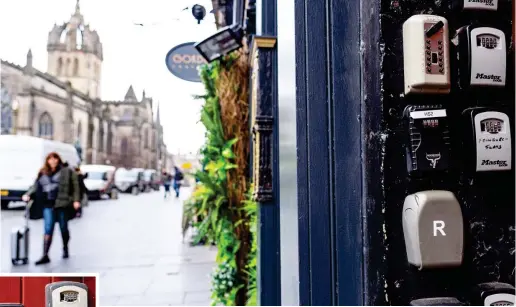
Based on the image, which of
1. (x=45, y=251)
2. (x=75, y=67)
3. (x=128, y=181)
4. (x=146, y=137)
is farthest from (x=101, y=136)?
(x=45, y=251)

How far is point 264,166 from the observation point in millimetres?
2822

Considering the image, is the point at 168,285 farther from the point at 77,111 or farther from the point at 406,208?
the point at 77,111

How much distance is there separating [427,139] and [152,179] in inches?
1338

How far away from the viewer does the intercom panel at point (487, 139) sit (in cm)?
106

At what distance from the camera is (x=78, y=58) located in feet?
82.4

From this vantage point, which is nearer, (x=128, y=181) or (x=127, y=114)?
(x=128, y=181)

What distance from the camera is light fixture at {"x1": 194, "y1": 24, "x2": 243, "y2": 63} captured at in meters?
3.96

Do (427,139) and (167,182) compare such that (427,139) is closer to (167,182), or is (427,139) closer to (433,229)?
(433,229)

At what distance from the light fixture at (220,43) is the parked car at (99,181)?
19211 mm

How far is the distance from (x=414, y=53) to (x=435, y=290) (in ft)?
1.94

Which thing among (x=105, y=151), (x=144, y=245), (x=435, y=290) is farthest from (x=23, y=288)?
(x=105, y=151)

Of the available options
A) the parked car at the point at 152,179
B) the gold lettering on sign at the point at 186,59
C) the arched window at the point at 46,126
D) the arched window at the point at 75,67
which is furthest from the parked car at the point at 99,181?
the gold lettering on sign at the point at 186,59

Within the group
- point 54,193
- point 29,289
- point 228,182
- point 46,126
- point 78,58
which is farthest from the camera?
point 46,126

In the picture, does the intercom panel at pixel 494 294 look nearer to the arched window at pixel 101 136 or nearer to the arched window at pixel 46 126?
the arched window at pixel 46 126
